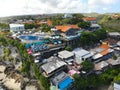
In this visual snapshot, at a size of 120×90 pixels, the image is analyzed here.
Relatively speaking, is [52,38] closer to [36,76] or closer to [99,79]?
[36,76]

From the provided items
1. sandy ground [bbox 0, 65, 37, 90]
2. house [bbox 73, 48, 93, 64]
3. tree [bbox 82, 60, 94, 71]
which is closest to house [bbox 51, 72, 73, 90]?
tree [bbox 82, 60, 94, 71]

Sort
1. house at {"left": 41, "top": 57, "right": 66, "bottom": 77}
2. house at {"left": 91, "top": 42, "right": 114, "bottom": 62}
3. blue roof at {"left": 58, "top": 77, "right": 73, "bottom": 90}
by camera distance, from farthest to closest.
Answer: house at {"left": 91, "top": 42, "right": 114, "bottom": 62}
house at {"left": 41, "top": 57, "right": 66, "bottom": 77}
blue roof at {"left": 58, "top": 77, "right": 73, "bottom": 90}

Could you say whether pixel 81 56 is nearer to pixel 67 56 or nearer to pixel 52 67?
pixel 67 56

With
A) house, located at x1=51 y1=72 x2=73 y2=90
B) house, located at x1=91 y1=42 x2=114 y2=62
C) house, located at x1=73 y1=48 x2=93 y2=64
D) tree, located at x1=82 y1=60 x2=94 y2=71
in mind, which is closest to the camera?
house, located at x1=51 y1=72 x2=73 y2=90

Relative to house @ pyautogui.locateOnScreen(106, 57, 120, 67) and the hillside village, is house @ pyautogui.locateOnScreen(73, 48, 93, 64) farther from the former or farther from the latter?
house @ pyautogui.locateOnScreen(106, 57, 120, 67)

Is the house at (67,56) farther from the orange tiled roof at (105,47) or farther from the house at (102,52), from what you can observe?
the orange tiled roof at (105,47)

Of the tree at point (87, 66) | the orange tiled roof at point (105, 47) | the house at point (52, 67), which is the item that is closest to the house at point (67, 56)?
the house at point (52, 67)
